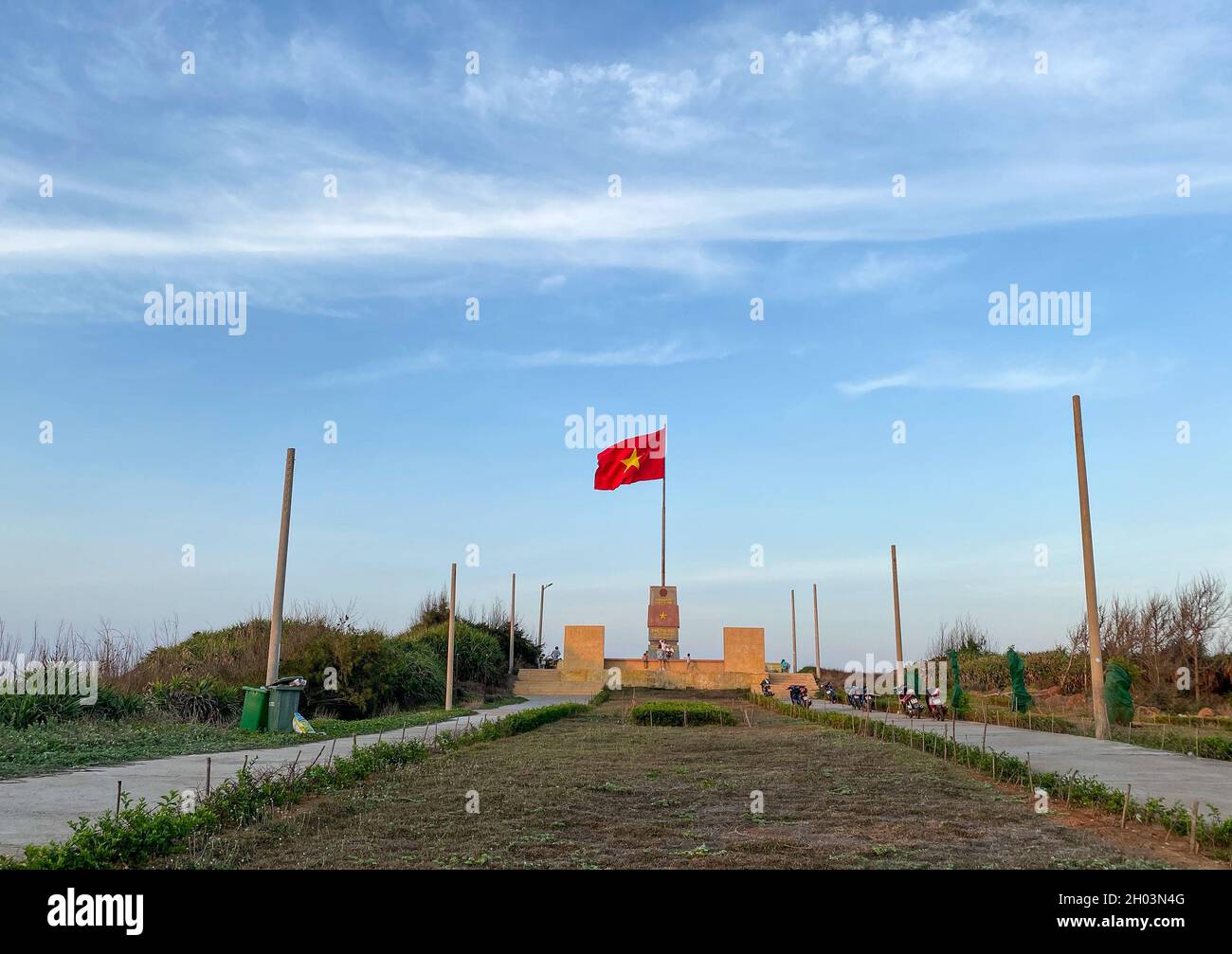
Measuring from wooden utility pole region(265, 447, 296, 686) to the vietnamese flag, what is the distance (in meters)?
23.8

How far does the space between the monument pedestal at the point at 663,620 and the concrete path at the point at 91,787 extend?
31075mm

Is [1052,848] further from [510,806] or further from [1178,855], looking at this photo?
[510,806]

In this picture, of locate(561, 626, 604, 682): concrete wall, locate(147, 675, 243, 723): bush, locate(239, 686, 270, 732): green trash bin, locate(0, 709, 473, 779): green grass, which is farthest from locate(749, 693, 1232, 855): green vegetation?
locate(561, 626, 604, 682): concrete wall

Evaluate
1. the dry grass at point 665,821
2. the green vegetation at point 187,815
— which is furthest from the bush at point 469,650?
the green vegetation at point 187,815

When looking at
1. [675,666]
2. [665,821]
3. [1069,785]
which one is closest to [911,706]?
[1069,785]

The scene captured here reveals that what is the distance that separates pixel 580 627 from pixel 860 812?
35.5 metres

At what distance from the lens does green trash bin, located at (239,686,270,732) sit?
1620 centimetres

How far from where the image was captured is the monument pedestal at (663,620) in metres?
44.3

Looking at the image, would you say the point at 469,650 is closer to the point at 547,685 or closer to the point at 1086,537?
the point at 547,685

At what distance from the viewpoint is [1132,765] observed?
13195 mm

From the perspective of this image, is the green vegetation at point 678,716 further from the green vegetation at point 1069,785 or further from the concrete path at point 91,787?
the concrete path at point 91,787
